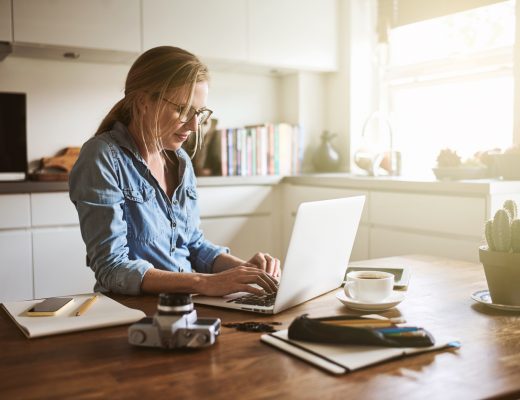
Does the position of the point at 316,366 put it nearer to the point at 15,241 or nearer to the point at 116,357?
the point at 116,357

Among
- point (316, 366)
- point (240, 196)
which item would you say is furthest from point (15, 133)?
point (316, 366)

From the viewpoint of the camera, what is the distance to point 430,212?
9.32 ft

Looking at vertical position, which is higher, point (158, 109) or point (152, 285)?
Answer: point (158, 109)

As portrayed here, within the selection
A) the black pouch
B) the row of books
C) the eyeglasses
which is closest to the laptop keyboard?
the black pouch

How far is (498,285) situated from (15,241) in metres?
2.37

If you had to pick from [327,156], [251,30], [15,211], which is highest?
[251,30]

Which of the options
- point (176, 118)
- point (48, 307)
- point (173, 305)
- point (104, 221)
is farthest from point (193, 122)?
point (173, 305)

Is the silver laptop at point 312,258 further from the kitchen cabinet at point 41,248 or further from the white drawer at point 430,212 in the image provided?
the kitchen cabinet at point 41,248

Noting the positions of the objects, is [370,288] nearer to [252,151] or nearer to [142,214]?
[142,214]

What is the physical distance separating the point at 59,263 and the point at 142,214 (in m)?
1.63

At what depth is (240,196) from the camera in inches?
140

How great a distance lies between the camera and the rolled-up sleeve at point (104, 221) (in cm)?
135

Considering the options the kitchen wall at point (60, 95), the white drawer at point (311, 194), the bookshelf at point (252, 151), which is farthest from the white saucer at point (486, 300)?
the kitchen wall at point (60, 95)

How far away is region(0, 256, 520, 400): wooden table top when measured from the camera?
0.78 metres
